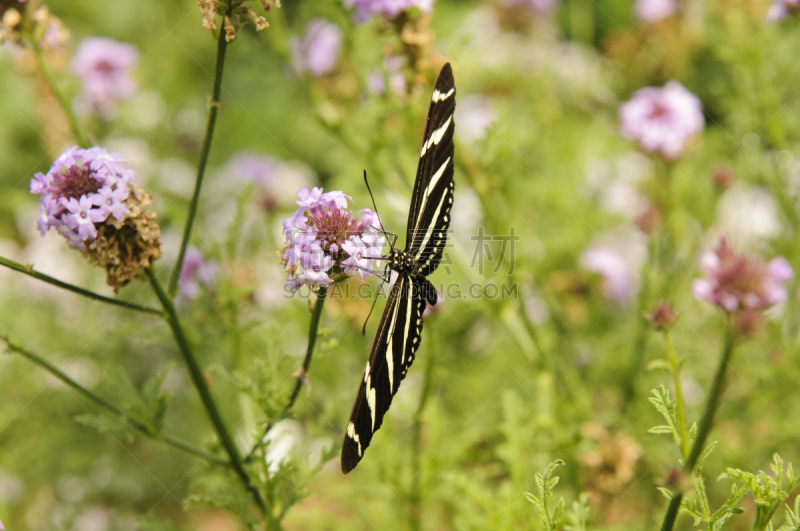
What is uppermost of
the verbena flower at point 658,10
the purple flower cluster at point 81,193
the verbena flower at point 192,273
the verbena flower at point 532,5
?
the verbena flower at point 658,10

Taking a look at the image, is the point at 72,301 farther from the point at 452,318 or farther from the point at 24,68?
the point at 452,318

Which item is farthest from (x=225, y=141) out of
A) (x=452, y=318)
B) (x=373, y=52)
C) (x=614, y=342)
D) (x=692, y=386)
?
(x=692, y=386)

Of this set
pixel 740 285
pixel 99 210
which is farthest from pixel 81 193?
pixel 740 285

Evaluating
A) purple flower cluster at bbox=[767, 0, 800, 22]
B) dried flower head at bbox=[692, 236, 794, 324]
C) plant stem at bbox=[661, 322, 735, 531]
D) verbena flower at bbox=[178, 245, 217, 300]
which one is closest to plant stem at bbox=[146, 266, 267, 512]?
verbena flower at bbox=[178, 245, 217, 300]

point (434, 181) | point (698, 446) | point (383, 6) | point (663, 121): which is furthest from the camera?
point (663, 121)

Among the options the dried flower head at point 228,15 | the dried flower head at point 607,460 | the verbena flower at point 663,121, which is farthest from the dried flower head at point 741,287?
the dried flower head at point 228,15

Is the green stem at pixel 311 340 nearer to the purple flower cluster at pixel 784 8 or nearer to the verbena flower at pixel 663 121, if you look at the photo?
the verbena flower at pixel 663 121

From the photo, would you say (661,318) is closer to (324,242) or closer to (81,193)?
(324,242)
